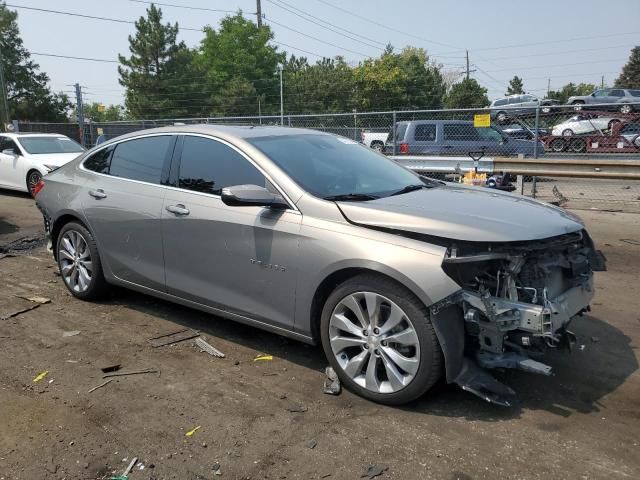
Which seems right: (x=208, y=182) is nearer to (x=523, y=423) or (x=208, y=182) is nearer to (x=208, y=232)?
(x=208, y=232)

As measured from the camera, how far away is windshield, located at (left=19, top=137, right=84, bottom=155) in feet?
41.8

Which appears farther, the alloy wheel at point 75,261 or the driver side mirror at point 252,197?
the alloy wheel at point 75,261

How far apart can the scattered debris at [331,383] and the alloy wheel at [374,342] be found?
133 millimetres

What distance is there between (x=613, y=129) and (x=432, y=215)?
14.7m

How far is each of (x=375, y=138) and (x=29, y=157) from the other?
997 centimetres

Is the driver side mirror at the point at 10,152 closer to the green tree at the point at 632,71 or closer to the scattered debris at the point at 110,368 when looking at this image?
the scattered debris at the point at 110,368

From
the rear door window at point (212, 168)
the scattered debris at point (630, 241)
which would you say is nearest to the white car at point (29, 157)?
the rear door window at point (212, 168)

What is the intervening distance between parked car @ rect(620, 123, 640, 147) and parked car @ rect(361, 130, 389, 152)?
6410 millimetres

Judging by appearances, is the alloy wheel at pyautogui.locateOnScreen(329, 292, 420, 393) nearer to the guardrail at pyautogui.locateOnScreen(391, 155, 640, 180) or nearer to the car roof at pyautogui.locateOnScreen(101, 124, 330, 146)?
the car roof at pyautogui.locateOnScreen(101, 124, 330, 146)

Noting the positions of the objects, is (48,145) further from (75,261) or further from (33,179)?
(75,261)

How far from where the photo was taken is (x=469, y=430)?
10.2 feet

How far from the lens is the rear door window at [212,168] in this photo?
4020mm

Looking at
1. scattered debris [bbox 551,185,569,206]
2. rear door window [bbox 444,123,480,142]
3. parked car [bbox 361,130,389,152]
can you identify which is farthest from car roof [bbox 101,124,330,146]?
parked car [bbox 361,130,389,152]

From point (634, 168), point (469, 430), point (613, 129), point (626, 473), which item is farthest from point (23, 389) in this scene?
point (613, 129)
